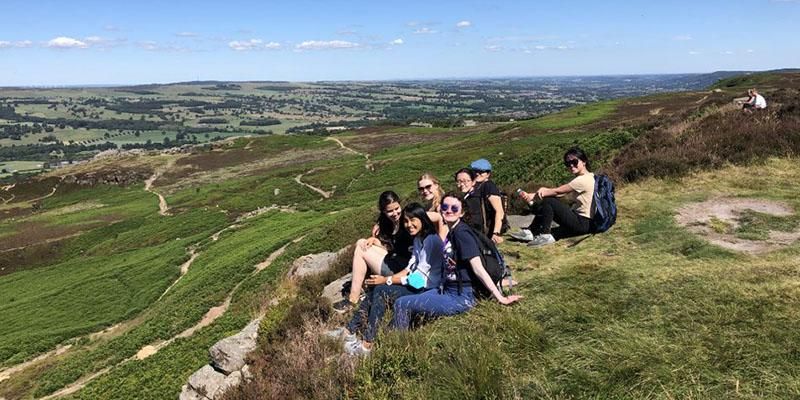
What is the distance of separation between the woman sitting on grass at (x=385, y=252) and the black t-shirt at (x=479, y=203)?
2.40 m

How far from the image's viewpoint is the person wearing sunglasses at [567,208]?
37.9 ft

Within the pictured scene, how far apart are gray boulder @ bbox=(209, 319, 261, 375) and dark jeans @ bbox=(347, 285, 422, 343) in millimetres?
3476

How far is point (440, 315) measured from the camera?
800 cm

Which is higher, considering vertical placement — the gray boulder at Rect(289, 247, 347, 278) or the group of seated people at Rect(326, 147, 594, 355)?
the group of seated people at Rect(326, 147, 594, 355)

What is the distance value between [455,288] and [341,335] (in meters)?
2.07

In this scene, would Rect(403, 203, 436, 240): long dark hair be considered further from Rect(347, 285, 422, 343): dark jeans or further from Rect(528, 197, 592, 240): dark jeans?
Rect(528, 197, 592, 240): dark jeans

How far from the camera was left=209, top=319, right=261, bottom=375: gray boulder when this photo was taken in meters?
10.9

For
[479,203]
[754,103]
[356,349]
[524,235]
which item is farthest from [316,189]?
[356,349]

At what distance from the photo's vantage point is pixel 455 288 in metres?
8.29

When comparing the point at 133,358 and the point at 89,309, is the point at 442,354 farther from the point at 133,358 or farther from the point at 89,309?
the point at 89,309

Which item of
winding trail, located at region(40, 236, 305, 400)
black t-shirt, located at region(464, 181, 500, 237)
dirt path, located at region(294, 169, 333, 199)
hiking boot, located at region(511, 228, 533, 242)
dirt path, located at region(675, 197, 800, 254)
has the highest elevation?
black t-shirt, located at region(464, 181, 500, 237)

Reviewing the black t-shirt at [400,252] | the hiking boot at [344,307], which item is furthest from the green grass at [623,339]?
the hiking boot at [344,307]

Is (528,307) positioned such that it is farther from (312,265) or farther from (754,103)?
(754,103)

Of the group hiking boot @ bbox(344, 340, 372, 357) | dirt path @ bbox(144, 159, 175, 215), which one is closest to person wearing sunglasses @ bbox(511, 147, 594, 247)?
hiking boot @ bbox(344, 340, 372, 357)
